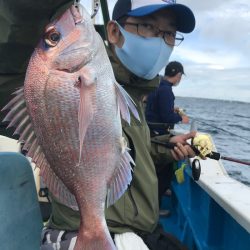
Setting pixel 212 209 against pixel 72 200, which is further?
pixel 212 209

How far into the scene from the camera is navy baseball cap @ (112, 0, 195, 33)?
2074mm

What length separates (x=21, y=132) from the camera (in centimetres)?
135

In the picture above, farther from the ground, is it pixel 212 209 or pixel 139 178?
pixel 139 178

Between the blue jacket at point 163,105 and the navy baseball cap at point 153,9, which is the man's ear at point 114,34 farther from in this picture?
the blue jacket at point 163,105

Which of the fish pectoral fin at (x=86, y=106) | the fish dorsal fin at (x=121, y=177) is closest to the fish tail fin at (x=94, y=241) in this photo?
the fish dorsal fin at (x=121, y=177)

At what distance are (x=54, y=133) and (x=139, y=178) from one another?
37.6 inches

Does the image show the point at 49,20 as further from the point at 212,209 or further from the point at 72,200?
the point at 212,209

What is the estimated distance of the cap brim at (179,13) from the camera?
2.07 metres

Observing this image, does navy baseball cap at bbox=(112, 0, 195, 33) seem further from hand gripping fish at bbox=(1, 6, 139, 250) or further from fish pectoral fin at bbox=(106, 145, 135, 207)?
fish pectoral fin at bbox=(106, 145, 135, 207)

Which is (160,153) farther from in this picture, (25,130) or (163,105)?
(163,105)

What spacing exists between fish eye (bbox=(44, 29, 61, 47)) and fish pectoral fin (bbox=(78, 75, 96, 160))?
0.54ft

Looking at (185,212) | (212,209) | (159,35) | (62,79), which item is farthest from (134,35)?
(185,212)

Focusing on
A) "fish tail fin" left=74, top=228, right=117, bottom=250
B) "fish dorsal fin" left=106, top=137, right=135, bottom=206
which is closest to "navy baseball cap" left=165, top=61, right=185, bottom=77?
"fish dorsal fin" left=106, top=137, right=135, bottom=206

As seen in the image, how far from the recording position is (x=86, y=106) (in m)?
1.28
